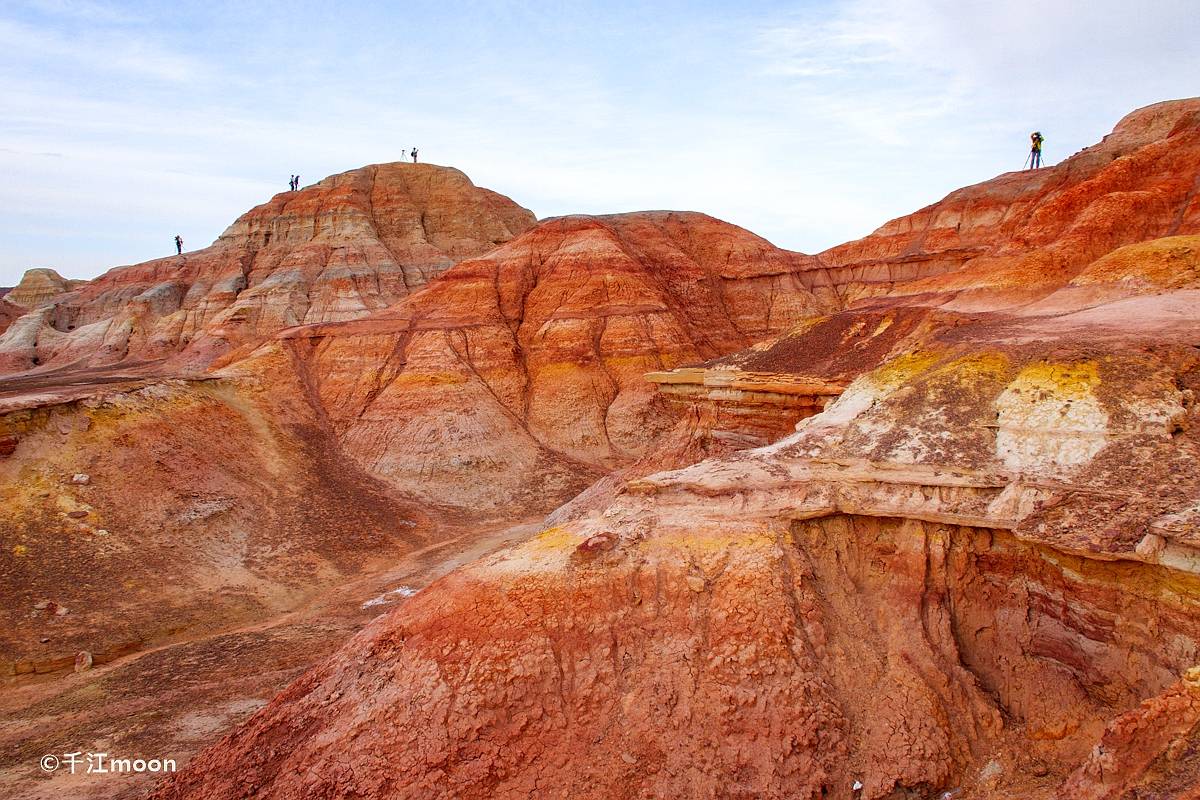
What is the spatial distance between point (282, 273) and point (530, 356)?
19.0m

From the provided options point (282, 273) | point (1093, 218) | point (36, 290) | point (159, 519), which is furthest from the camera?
point (36, 290)

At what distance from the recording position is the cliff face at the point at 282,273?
37281mm

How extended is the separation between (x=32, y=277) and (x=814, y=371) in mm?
61089

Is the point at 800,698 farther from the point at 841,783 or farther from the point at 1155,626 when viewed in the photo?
the point at 1155,626

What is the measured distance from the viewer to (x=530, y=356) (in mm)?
29219

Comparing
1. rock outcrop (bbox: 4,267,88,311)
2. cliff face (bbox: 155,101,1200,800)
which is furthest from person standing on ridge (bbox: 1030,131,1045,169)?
rock outcrop (bbox: 4,267,88,311)

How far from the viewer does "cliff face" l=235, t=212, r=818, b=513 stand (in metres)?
24.7

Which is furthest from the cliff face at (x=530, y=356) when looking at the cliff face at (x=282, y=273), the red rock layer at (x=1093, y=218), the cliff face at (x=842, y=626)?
the cliff face at (x=842, y=626)

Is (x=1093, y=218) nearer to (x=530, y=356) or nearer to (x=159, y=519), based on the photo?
(x=530, y=356)

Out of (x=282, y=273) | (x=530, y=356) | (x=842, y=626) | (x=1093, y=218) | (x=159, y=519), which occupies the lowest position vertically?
(x=159, y=519)

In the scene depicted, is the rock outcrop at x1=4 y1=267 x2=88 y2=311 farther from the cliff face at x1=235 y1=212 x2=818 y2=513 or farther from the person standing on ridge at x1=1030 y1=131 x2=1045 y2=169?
the person standing on ridge at x1=1030 y1=131 x2=1045 y2=169

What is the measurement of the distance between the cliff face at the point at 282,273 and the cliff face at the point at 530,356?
9720 mm

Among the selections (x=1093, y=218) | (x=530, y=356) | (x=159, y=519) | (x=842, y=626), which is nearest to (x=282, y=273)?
(x=530, y=356)

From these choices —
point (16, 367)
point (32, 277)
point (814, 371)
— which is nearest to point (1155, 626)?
point (814, 371)
